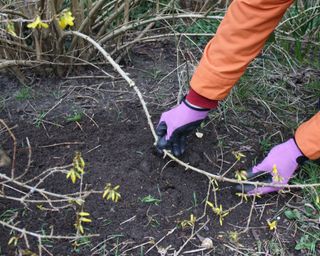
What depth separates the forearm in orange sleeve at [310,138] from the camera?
152 centimetres

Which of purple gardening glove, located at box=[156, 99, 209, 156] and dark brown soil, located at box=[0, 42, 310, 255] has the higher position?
purple gardening glove, located at box=[156, 99, 209, 156]

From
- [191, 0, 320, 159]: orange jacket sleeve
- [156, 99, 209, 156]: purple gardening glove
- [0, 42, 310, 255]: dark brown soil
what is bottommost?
[0, 42, 310, 255]: dark brown soil

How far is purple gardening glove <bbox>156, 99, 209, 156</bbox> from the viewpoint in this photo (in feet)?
5.22

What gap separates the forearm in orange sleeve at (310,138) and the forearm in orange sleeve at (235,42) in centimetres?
29

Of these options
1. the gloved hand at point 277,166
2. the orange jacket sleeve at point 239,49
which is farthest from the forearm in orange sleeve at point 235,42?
the gloved hand at point 277,166

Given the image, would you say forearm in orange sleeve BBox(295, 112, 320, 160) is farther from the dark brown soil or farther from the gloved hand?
the dark brown soil

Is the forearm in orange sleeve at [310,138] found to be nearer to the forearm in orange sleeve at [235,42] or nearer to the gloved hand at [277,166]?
the gloved hand at [277,166]

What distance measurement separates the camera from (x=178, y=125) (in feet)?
5.24

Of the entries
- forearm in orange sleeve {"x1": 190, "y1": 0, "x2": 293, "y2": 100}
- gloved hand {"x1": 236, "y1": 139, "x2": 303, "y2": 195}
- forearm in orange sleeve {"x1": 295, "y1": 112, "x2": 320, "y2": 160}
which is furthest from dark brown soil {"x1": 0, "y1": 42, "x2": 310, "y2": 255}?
forearm in orange sleeve {"x1": 190, "y1": 0, "x2": 293, "y2": 100}

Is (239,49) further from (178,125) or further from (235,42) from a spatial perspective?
(178,125)

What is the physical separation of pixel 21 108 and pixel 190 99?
72 cm

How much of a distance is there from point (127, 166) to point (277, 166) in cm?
50

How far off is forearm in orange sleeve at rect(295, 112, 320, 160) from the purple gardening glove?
0.32 meters

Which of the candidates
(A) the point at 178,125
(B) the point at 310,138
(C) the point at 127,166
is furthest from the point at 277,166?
(C) the point at 127,166
